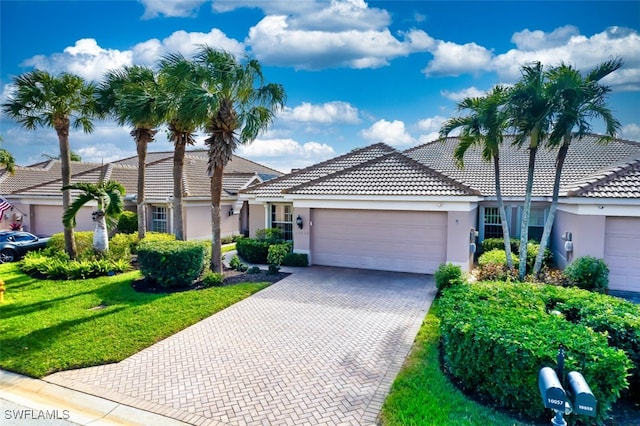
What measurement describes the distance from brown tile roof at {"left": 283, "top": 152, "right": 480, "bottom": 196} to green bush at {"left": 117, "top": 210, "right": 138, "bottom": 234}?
11.5m

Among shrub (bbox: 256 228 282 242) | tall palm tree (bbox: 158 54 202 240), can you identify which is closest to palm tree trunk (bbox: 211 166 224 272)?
tall palm tree (bbox: 158 54 202 240)

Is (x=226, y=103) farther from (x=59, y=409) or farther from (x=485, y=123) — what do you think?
(x=59, y=409)

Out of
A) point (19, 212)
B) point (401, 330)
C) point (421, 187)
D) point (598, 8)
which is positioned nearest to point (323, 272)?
point (421, 187)

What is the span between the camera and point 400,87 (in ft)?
61.3

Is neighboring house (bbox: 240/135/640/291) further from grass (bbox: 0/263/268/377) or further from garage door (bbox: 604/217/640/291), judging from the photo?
grass (bbox: 0/263/268/377)

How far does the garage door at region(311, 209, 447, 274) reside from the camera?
48.5ft

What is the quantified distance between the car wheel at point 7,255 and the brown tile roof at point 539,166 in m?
Answer: 23.1

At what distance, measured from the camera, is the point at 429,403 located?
5.86m

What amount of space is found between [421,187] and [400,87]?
6684 millimetres

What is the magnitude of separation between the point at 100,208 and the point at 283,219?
8.63 m

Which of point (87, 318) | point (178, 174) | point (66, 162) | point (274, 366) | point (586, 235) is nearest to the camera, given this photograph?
point (274, 366)

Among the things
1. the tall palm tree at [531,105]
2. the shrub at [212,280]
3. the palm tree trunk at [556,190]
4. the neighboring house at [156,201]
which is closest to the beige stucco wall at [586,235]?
the palm tree trunk at [556,190]

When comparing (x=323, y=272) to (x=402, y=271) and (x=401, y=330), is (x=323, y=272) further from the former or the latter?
(x=401, y=330)

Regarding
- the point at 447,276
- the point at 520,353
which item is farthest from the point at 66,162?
the point at 520,353
